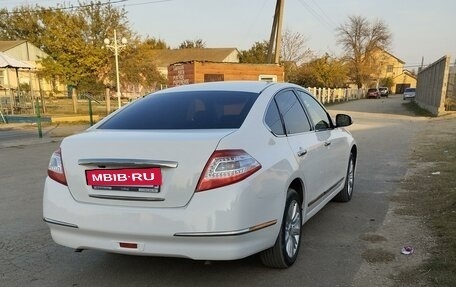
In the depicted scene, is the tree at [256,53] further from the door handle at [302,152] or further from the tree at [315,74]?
the door handle at [302,152]

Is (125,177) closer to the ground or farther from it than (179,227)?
farther from it

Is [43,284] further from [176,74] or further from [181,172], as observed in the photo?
[176,74]

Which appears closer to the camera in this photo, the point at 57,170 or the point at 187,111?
the point at 57,170

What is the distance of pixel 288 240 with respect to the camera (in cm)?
387

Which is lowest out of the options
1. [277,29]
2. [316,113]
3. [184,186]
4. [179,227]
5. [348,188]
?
[348,188]

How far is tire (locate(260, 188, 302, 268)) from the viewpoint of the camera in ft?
12.2

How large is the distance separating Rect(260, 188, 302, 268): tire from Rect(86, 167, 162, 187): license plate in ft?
3.85

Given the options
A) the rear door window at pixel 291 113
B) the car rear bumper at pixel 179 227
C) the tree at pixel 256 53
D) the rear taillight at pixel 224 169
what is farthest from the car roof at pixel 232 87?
the tree at pixel 256 53

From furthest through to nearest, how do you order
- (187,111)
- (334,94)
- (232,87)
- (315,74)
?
(315,74) < (334,94) < (232,87) < (187,111)

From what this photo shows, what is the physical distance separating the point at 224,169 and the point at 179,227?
506 mm

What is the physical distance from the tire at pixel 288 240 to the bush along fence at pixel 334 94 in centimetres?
3200

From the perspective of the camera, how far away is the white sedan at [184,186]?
10.2ft

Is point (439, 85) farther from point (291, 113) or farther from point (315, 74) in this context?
point (315, 74)

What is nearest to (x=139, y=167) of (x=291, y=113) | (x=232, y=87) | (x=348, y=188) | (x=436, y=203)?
(x=232, y=87)
